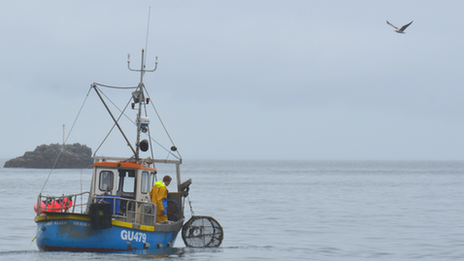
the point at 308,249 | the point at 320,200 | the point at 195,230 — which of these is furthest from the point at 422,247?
the point at 320,200

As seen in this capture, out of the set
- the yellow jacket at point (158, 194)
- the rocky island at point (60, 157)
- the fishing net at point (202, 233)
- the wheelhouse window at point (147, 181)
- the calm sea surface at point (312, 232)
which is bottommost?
the calm sea surface at point (312, 232)

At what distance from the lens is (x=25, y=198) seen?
45219mm

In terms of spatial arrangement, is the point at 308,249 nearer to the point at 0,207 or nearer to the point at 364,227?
the point at 364,227

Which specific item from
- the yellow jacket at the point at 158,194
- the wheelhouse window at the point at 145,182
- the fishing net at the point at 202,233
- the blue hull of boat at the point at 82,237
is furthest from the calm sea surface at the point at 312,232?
the wheelhouse window at the point at 145,182

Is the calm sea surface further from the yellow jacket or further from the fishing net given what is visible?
the yellow jacket

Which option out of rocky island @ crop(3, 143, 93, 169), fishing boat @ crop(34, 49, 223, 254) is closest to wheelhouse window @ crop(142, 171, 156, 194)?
fishing boat @ crop(34, 49, 223, 254)

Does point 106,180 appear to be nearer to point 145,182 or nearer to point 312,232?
point 145,182

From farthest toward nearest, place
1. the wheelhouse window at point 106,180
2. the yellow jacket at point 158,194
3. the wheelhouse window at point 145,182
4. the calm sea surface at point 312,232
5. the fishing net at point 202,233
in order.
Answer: the calm sea surface at point 312,232
the fishing net at point 202,233
the wheelhouse window at point 145,182
the wheelhouse window at point 106,180
the yellow jacket at point 158,194

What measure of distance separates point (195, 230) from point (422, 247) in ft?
30.4

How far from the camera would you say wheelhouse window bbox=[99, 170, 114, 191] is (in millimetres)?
16906

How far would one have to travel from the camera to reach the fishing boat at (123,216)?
1503 centimetres

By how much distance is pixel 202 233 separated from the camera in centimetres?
1919

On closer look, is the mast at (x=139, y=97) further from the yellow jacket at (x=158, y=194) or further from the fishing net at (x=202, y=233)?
the fishing net at (x=202, y=233)

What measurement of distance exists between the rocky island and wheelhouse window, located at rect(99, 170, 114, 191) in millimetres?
103321
